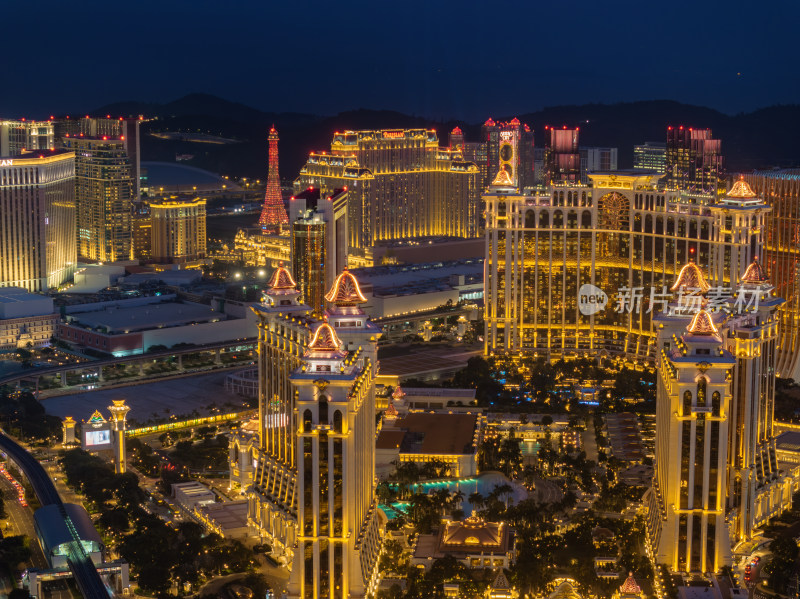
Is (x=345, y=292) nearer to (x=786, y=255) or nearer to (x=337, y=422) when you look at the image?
(x=337, y=422)

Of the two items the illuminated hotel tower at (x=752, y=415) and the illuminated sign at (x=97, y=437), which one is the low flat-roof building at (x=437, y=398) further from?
the illuminated hotel tower at (x=752, y=415)

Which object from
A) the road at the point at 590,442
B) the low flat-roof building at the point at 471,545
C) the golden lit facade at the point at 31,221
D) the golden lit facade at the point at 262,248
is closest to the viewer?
the low flat-roof building at the point at 471,545

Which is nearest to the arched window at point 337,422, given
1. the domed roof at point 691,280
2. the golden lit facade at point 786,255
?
the domed roof at point 691,280

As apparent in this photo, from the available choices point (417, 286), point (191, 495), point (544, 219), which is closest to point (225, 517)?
point (191, 495)

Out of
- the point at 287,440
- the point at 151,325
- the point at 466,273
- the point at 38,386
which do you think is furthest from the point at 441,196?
the point at 287,440

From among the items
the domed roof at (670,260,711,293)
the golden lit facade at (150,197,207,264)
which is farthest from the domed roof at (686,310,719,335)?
the golden lit facade at (150,197,207,264)

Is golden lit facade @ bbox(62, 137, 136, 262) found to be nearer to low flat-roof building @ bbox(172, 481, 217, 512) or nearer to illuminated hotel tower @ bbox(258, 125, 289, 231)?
illuminated hotel tower @ bbox(258, 125, 289, 231)

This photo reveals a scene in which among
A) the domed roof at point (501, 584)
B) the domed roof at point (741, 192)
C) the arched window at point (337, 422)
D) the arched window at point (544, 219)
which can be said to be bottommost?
the domed roof at point (501, 584)
